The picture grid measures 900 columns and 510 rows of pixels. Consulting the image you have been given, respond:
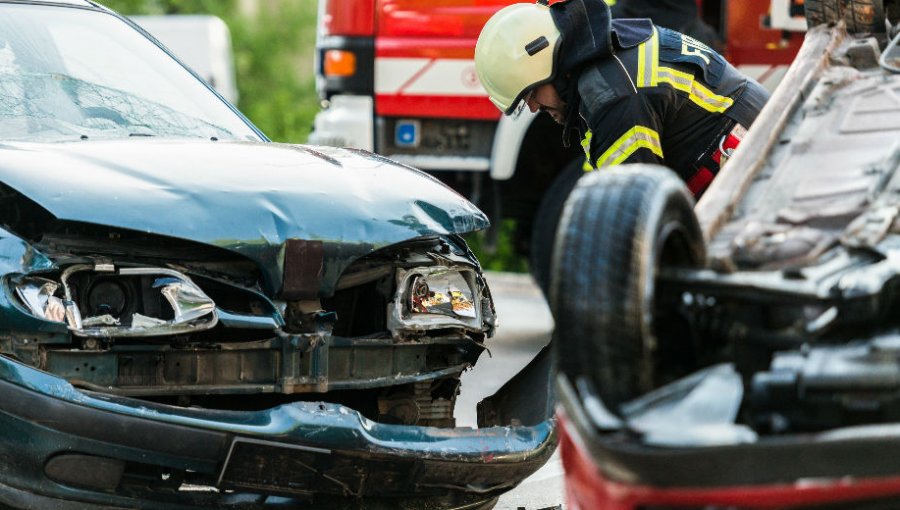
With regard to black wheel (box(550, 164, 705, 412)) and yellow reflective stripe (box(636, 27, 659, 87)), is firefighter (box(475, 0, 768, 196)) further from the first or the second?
black wheel (box(550, 164, 705, 412))

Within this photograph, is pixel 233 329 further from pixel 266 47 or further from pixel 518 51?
pixel 266 47

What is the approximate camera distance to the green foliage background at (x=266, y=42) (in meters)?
21.8

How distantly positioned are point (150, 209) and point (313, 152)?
90cm

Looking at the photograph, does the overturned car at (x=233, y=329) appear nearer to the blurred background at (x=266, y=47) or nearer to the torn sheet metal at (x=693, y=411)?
the torn sheet metal at (x=693, y=411)

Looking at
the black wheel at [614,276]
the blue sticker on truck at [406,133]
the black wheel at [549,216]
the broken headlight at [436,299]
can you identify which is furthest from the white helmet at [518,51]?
the blue sticker on truck at [406,133]

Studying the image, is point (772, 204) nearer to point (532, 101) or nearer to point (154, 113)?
point (532, 101)

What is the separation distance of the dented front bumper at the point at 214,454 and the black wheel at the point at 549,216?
134 inches

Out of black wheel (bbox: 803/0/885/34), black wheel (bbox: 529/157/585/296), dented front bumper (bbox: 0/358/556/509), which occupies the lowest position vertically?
black wheel (bbox: 529/157/585/296)

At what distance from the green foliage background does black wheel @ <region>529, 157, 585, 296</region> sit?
1308 centimetres

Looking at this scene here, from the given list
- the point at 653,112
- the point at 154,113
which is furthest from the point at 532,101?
the point at 154,113

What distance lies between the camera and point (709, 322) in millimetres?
3451

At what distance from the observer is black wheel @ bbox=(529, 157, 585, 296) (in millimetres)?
7711

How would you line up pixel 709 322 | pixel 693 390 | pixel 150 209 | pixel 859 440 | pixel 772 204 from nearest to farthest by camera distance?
pixel 859 440
pixel 693 390
pixel 709 322
pixel 772 204
pixel 150 209

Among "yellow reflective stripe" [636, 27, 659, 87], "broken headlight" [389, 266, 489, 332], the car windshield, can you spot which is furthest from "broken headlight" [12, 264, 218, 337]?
"yellow reflective stripe" [636, 27, 659, 87]
